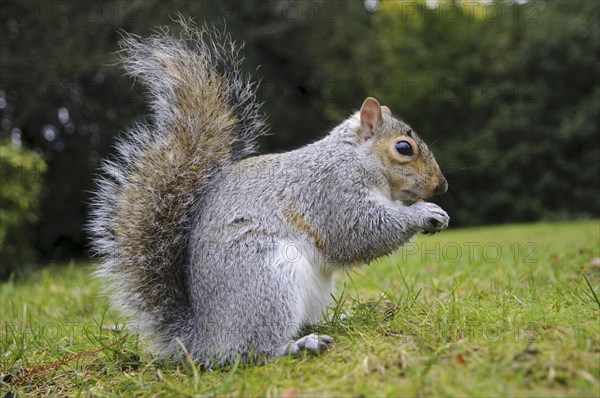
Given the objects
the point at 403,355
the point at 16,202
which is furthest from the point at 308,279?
the point at 16,202

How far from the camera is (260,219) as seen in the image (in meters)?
2.17

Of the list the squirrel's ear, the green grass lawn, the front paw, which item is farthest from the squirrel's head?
the green grass lawn

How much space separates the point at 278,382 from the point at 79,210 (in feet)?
27.9

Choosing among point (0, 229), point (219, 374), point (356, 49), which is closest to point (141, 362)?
point (219, 374)

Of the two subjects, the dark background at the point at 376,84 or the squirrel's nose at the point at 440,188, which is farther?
the dark background at the point at 376,84

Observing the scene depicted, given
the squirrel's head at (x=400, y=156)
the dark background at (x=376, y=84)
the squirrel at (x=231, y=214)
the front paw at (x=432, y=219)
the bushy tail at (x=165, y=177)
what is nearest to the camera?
the squirrel at (x=231, y=214)

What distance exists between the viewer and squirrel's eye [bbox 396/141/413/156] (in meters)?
2.44

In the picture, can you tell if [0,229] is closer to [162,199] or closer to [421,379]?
[162,199]

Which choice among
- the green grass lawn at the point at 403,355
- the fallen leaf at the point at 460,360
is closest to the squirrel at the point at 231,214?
the green grass lawn at the point at 403,355

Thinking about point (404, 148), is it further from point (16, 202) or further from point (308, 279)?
point (16, 202)

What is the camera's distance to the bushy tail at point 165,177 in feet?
7.16

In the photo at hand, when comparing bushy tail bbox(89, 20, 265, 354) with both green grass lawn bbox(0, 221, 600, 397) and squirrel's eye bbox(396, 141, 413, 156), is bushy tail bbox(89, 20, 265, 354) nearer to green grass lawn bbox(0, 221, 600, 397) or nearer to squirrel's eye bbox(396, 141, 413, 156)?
green grass lawn bbox(0, 221, 600, 397)

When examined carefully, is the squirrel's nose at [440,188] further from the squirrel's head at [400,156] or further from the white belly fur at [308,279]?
the white belly fur at [308,279]

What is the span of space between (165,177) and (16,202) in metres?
3.69
